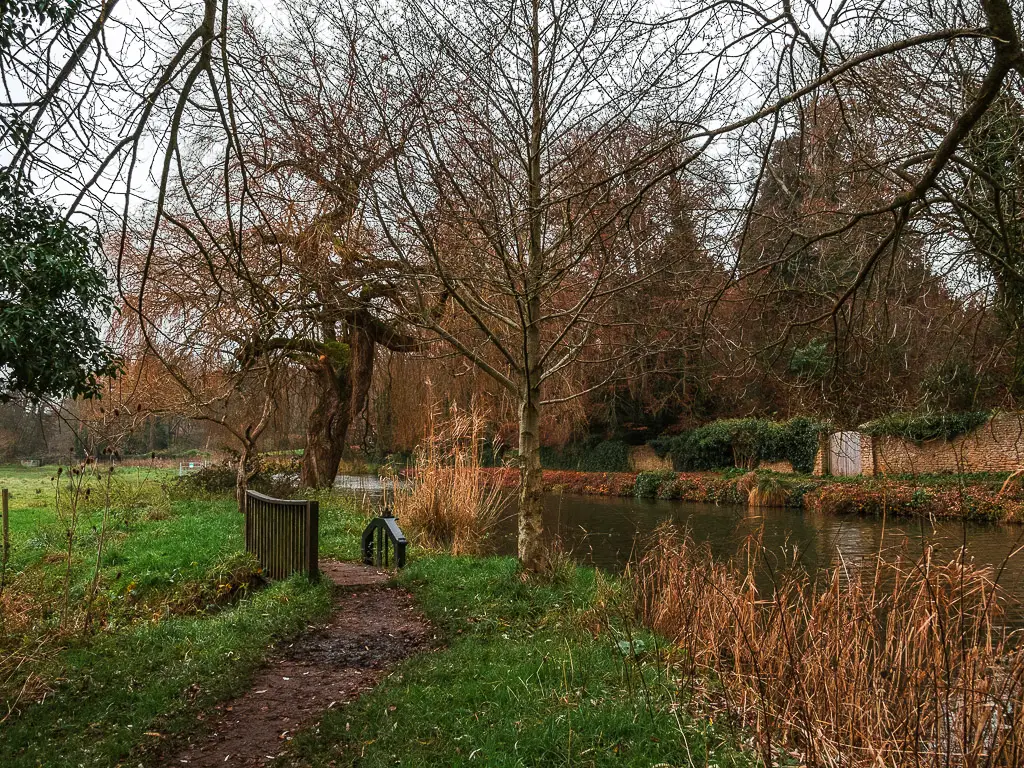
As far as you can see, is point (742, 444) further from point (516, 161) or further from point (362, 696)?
point (362, 696)

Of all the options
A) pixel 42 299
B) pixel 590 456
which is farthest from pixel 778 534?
pixel 590 456

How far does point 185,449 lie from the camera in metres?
34.8

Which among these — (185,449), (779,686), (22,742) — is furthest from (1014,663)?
(185,449)

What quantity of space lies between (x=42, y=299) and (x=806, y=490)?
19.3 metres

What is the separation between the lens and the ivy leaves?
421 cm

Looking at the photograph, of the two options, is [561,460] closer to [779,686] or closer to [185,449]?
[185,449]

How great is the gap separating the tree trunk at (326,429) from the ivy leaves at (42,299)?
12.7 metres

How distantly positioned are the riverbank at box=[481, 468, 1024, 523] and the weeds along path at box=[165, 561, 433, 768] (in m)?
4.20

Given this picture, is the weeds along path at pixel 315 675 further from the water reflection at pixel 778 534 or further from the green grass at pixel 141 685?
the water reflection at pixel 778 534

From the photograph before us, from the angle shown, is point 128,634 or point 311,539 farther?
point 311,539

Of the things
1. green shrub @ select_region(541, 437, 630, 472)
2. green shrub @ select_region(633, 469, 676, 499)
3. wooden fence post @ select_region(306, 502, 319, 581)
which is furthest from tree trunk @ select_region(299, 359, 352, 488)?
green shrub @ select_region(541, 437, 630, 472)

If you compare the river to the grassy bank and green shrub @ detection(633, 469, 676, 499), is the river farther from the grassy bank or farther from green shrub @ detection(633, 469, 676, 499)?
the grassy bank

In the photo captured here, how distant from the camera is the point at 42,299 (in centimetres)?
439

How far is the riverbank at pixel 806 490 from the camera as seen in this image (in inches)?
612
